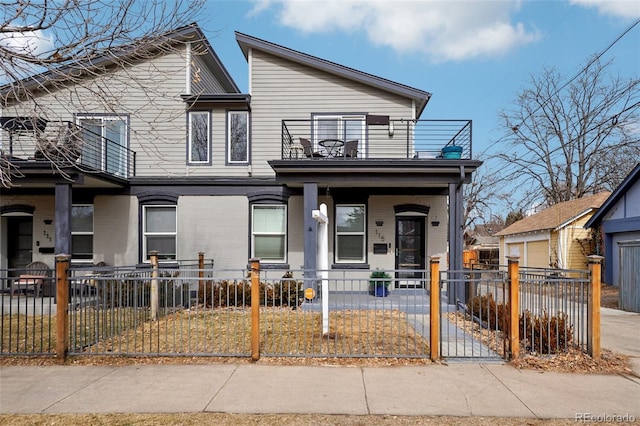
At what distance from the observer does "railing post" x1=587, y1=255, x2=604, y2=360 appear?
6086mm

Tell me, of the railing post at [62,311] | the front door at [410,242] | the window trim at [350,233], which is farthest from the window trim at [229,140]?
the railing post at [62,311]

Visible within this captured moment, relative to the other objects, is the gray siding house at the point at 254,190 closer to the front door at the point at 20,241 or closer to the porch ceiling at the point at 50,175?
the front door at the point at 20,241

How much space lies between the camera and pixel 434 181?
10977 millimetres

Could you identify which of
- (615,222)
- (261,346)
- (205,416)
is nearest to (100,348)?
(261,346)

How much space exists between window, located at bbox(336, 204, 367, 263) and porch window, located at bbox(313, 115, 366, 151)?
230 centimetres

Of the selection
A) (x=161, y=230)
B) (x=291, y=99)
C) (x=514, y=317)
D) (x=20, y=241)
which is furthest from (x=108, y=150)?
(x=514, y=317)

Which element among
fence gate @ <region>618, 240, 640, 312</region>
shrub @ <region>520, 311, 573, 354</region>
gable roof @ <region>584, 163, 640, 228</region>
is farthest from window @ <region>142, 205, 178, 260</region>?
gable roof @ <region>584, 163, 640, 228</region>

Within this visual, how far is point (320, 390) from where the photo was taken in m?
5.04

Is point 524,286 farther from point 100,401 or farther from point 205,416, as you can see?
point 100,401

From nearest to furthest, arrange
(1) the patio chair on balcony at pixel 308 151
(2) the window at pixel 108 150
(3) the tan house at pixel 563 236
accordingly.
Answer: (1) the patio chair on balcony at pixel 308 151 < (2) the window at pixel 108 150 < (3) the tan house at pixel 563 236

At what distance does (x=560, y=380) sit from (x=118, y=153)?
13061 mm

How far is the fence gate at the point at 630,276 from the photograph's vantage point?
11023 millimetres

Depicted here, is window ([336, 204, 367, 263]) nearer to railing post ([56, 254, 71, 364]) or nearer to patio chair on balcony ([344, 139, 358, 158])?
patio chair on balcony ([344, 139, 358, 158])

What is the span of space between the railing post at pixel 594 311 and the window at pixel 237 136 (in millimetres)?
9892
